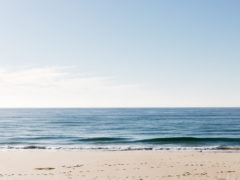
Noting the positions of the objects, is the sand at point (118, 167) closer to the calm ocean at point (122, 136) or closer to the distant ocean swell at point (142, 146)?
the distant ocean swell at point (142, 146)

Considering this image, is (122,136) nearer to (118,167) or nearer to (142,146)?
(142,146)

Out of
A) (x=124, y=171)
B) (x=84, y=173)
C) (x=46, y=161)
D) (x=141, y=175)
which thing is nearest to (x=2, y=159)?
(x=46, y=161)

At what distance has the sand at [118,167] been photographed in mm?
13617

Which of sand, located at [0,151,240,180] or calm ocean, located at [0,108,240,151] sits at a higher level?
sand, located at [0,151,240,180]

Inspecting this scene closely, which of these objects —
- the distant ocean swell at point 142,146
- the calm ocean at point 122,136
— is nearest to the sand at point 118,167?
the distant ocean swell at point 142,146

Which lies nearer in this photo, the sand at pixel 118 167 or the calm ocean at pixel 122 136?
the sand at pixel 118 167

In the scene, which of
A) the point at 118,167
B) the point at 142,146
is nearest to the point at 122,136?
the point at 142,146

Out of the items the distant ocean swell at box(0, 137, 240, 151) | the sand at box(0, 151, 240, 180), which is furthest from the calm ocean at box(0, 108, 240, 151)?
the sand at box(0, 151, 240, 180)

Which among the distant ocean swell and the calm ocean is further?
the calm ocean

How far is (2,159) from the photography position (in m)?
18.8

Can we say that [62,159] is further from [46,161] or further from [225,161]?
[225,161]

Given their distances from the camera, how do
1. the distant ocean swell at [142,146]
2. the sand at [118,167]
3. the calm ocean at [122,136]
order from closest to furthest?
the sand at [118,167]
the distant ocean swell at [142,146]
the calm ocean at [122,136]

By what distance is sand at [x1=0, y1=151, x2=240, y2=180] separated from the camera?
1362 cm

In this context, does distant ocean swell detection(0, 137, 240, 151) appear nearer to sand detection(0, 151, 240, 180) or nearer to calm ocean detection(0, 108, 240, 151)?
calm ocean detection(0, 108, 240, 151)
